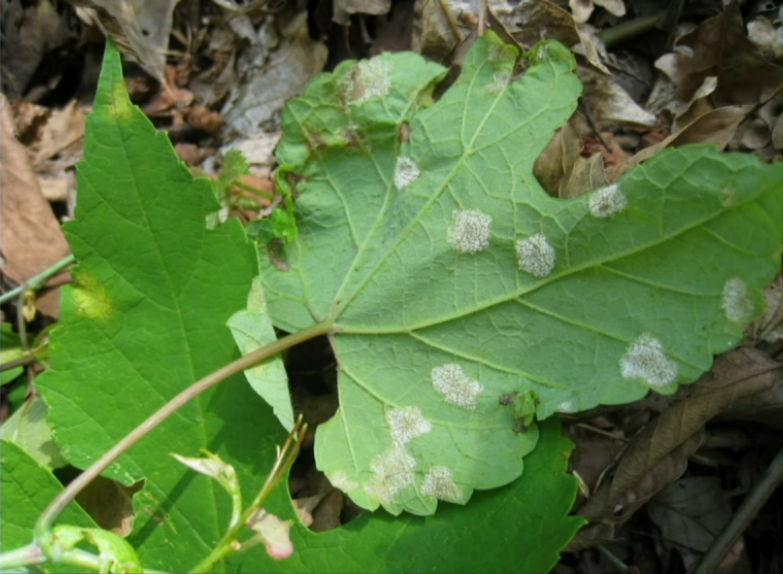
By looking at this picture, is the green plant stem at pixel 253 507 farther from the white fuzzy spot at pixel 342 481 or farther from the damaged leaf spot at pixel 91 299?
the damaged leaf spot at pixel 91 299

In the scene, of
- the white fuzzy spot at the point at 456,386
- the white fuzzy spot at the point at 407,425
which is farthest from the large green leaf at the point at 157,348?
the white fuzzy spot at the point at 456,386

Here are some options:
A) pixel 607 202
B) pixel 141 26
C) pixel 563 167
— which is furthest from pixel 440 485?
pixel 141 26

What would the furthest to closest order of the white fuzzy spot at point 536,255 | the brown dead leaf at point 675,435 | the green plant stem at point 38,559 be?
the brown dead leaf at point 675,435, the white fuzzy spot at point 536,255, the green plant stem at point 38,559

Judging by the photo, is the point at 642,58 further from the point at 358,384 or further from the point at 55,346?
the point at 55,346

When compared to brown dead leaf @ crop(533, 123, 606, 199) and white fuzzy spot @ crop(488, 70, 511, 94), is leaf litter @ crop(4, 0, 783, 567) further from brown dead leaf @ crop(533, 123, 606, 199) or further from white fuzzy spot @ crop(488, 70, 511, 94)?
white fuzzy spot @ crop(488, 70, 511, 94)

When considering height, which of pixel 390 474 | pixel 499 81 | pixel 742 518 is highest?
pixel 499 81

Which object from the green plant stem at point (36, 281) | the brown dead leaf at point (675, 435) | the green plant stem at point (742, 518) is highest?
the green plant stem at point (36, 281)

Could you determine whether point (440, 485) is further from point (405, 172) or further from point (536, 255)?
point (405, 172)
